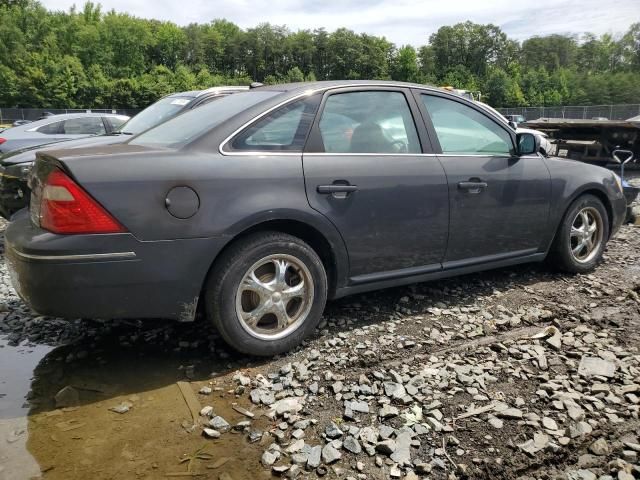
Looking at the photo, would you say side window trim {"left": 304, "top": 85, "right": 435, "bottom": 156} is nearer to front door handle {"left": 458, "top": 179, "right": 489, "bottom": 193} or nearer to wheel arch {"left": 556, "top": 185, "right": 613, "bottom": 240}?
front door handle {"left": 458, "top": 179, "right": 489, "bottom": 193}

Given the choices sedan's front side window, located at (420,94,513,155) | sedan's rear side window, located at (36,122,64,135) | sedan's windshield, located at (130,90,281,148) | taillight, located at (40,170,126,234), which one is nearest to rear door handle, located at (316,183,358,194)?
sedan's windshield, located at (130,90,281,148)

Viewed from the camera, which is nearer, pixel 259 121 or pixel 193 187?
pixel 193 187

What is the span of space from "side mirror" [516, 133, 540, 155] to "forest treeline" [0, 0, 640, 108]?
220 feet

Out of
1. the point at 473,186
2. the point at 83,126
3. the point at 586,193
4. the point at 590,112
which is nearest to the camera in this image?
the point at 473,186

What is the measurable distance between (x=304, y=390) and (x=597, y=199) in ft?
11.5

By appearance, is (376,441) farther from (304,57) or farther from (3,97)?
(304,57)

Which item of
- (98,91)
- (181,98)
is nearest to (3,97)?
(98,91)

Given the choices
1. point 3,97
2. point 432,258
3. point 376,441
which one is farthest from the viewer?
point 3,97

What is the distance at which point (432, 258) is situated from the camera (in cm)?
382

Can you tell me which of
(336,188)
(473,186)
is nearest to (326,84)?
(336,188)

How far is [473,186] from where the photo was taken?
12.7 feet

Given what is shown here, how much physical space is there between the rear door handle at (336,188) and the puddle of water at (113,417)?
1.25 m

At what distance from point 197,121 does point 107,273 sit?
127 centimetres

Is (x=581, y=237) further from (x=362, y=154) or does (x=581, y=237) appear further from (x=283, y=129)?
(x=283, y=129)
